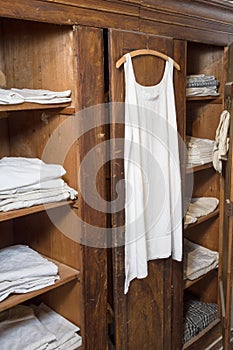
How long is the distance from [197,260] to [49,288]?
45.1 inches

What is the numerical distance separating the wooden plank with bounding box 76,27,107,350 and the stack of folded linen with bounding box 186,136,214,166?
77cm

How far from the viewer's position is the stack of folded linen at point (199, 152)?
7.30 feet

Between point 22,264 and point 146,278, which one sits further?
point 146,278

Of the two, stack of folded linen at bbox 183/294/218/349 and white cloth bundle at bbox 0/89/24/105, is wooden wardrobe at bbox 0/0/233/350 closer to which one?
white cloth bundle at bbox 0/89/24/105

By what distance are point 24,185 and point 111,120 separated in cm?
43

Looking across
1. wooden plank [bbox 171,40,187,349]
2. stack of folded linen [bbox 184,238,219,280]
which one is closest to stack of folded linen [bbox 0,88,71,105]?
wooden plank [bbox 171,40,187,349]

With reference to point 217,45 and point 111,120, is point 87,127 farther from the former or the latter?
point 217,45

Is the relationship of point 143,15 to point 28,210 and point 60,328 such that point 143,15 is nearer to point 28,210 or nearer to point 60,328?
point 28,210

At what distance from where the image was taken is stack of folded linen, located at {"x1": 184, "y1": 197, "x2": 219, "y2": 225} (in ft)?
7.23

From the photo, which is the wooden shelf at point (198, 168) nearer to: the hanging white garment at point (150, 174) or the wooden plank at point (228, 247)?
the wooden plank at point (228, 247)

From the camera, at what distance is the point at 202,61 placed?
7.85ft

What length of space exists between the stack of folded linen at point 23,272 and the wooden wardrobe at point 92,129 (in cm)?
3

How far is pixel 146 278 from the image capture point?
1845 millimetres

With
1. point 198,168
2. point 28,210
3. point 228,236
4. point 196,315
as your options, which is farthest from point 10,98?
point 196,315
